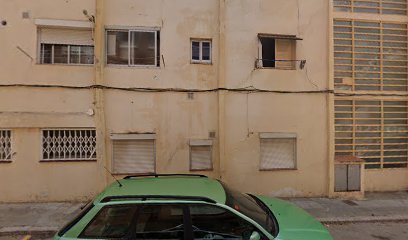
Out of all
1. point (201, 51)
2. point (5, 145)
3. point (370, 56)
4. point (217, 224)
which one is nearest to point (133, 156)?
point (5, 145)


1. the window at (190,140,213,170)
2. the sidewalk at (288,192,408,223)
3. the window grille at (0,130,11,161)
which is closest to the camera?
the sidewalk at (288,192,408,223)

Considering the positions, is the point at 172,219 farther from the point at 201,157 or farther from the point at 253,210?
the point at 201,157

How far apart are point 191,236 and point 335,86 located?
709 centimetres

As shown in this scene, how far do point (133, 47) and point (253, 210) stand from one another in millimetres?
5815

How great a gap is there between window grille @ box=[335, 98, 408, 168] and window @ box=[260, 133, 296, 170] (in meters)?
1.58

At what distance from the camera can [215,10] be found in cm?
782

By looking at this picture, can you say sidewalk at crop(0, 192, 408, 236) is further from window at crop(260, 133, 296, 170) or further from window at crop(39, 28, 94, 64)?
window at crop(39, 28, 94, 64)

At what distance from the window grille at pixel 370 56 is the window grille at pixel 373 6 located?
0.36 metres

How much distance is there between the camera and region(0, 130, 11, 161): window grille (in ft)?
23.8

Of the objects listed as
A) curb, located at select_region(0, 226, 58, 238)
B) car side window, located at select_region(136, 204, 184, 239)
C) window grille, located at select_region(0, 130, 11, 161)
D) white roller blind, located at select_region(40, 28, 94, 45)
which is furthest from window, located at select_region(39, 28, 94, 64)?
car side window, located at select_region(136, 204, 184, 239)

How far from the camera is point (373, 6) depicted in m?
8.67

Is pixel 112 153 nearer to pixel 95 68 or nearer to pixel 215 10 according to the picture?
pixel 95 68

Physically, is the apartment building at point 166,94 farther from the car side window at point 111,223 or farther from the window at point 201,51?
the car side window at point 111,223

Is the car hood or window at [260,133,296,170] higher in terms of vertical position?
window at [260,133,296,170]
